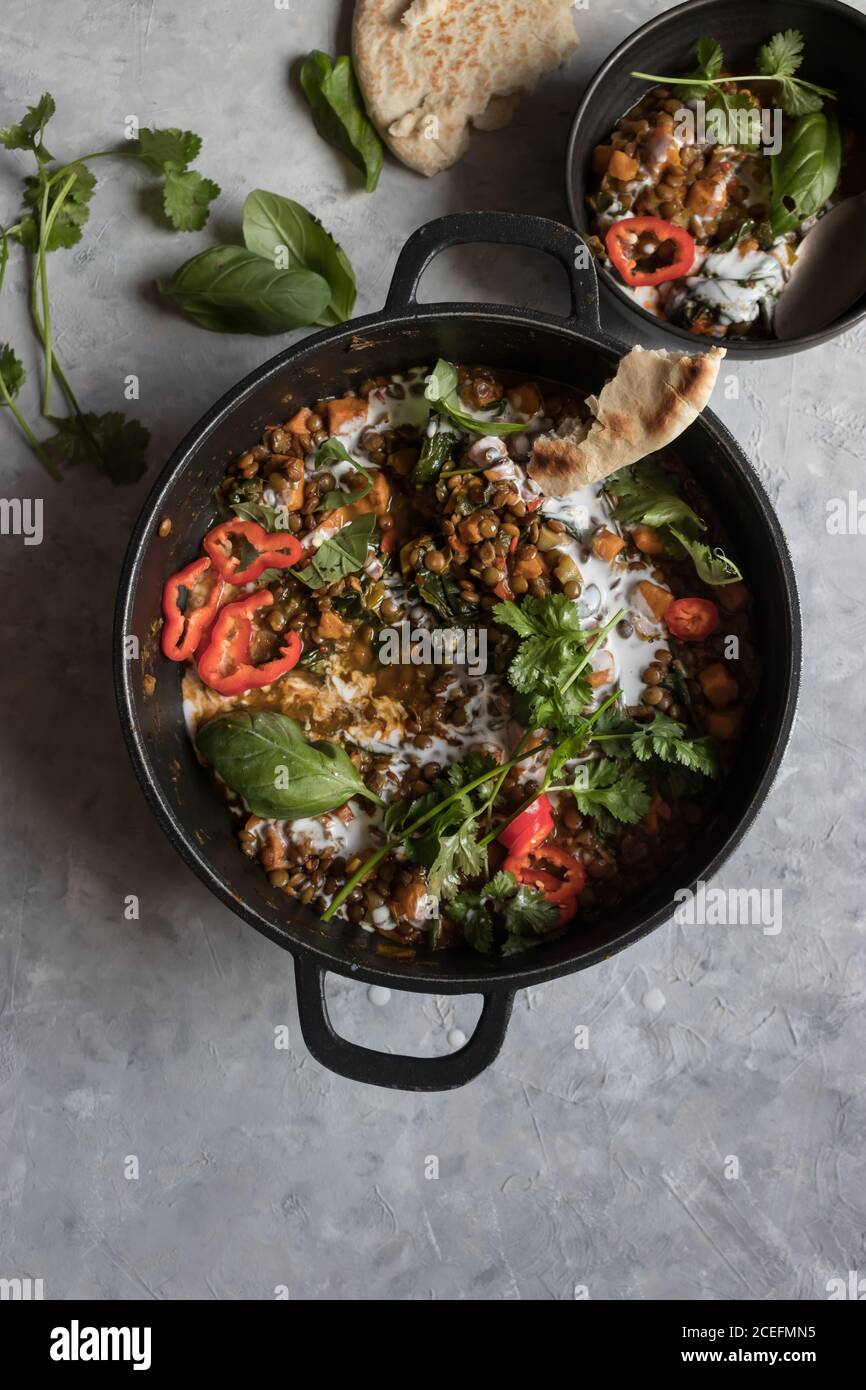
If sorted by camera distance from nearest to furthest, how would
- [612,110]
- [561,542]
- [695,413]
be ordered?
[695,413]
[561,542]
[612,110]

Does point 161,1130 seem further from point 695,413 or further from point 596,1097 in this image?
point 695,413

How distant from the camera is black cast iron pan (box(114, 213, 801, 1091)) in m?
2.09

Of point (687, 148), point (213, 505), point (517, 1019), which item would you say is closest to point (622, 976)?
point (517, 1019)

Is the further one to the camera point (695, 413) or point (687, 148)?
point (687, 148)

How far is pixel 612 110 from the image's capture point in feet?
8.22

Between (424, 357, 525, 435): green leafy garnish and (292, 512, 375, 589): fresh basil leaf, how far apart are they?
0.27 meters

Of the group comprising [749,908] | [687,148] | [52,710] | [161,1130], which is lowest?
[161,1130]

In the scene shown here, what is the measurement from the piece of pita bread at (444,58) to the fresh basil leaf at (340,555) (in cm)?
89

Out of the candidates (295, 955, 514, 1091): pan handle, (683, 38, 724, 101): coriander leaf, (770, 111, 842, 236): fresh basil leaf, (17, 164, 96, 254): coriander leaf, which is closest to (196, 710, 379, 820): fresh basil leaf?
(295, 955, 514, 1091): pan handle

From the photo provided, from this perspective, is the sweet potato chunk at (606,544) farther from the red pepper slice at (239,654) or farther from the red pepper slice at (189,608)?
the red pepper slice at (189,608)

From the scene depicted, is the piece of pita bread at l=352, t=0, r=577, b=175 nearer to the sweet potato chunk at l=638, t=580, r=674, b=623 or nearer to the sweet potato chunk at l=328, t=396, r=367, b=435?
the sweet potato chunk at l=328, t=396, r=367, b=435

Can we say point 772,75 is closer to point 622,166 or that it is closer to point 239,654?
point 622,166

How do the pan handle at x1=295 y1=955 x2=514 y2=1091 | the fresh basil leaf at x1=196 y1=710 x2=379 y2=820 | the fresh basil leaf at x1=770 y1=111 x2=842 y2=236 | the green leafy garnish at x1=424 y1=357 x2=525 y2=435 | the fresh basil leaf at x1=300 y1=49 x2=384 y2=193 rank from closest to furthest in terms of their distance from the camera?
1. the pan handle at x1=295 y1=955 x2=514 y2=1091
2. the fresh basil leaf at x1=196 y1=710 x2=379 y2=820
3. the green leafy garnish at x1=424 y1=357 x2=525 y2=435
4. the fresh basil leaf at x1=770 y1=111 x2=842 y2=236
5. the fresh basil leaf at x1=300 y1=49 x2=384 y2=193

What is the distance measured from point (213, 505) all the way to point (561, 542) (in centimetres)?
78
